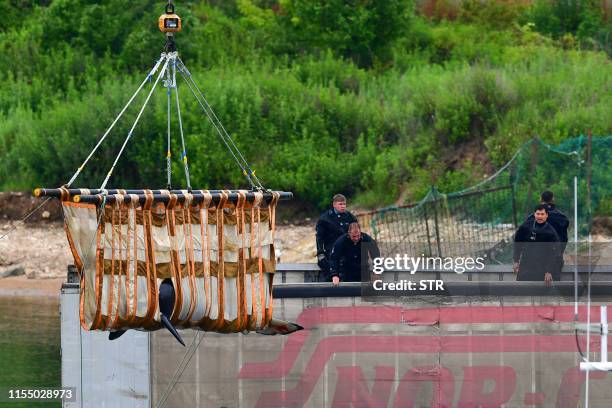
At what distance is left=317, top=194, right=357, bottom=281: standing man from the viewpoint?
17.7 meters

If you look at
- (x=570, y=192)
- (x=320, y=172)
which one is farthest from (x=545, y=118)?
(x=570, y=192)

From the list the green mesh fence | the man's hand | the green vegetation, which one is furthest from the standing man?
the green vegetation

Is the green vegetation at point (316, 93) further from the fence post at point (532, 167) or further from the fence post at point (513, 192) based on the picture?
the fence post at point (532, 167)

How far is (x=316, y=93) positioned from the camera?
38438 millimetres

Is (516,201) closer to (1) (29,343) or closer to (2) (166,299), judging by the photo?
(1) (29,343)

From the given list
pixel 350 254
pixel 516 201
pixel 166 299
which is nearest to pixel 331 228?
pixel 350 254

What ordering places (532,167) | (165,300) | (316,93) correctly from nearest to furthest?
(165,300) → (532,167) → (316,93)

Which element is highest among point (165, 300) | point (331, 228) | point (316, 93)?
point (316, 93)

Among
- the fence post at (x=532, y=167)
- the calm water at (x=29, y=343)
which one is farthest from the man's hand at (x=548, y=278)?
the fence post at (x=532, y=167)

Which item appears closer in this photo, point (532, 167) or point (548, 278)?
point (548, 278)

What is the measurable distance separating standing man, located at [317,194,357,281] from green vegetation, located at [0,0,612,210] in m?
16.1

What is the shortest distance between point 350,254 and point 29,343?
1171 cm

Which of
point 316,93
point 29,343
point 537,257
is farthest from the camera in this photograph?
point 316,93

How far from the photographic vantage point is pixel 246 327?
51.6 ft
